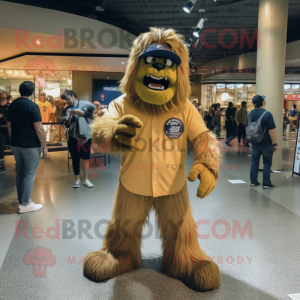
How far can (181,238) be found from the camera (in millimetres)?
2004

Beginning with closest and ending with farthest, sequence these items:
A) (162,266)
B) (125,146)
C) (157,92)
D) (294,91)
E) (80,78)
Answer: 1. (125,146)
2. (157,92)
3. (162,266)
4. (80,78)
5. (294,91)

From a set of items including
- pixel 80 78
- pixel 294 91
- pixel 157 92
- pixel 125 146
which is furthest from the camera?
pixel 294 91

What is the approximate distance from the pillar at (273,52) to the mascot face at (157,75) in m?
4.10

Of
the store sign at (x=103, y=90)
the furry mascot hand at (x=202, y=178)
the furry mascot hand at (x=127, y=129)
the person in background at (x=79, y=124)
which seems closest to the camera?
the furry mascot hand at (x=127, y=129)

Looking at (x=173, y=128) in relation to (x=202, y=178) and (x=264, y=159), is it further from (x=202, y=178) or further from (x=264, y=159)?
(x=264, y=159)

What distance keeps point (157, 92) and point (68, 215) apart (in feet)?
6.71

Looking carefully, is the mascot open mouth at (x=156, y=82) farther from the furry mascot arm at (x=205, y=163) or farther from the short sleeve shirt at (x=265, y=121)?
the short sleeve shirt at (x=265, y=121)

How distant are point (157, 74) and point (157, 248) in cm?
145

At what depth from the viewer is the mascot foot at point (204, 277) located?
6.27ft

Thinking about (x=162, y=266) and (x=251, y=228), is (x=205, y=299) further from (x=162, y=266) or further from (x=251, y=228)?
(x=251, y=228)

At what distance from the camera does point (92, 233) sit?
9.25 feet

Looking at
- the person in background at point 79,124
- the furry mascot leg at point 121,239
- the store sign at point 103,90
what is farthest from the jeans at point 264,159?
the store sign at point 103,90

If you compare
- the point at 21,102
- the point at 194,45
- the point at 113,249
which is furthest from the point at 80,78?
the point at 113,249

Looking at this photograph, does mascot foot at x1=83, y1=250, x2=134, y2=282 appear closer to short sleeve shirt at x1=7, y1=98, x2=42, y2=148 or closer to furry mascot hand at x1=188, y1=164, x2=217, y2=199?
furry mascot hand at x1=188, y1=164, x2=217, y2=199
